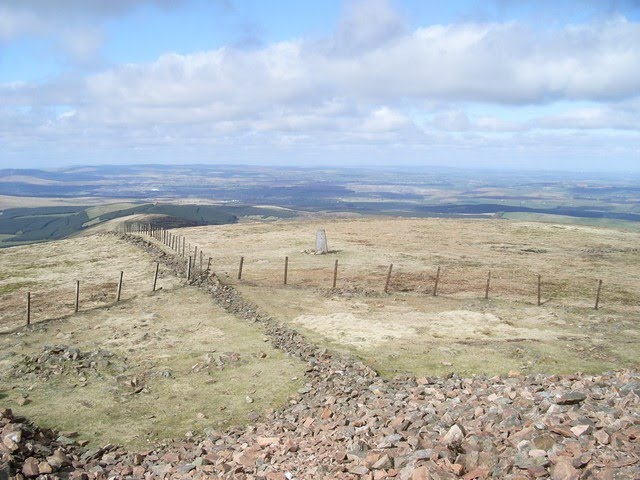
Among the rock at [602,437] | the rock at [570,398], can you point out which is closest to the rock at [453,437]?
the rock at [602,437]

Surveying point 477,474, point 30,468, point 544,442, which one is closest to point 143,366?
point 30,468

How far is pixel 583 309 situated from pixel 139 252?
41.1 metres

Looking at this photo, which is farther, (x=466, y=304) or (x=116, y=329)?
(x=466, y=304)

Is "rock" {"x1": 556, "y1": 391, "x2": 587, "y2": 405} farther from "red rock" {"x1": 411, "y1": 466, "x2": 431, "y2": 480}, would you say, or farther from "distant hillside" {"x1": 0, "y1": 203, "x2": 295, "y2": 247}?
"distant hillside" {"x1": 0, "y1": 203, "x2": 295, "y2": 247}

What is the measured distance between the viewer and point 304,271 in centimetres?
4256

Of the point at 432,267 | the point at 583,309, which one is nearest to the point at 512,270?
the point at 432,267

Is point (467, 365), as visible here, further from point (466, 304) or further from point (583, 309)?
point (583, 309)

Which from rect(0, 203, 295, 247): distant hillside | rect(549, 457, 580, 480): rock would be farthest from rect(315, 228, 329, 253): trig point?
rect(0, 203, 295, 247): distant hillside

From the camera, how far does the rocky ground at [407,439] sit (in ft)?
35.2

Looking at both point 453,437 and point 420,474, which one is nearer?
point 420,474

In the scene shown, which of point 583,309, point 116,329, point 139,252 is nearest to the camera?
point 116,329

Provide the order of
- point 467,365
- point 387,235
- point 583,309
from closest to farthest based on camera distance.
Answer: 1. point 467,365
2. point 583,309
3. point 387,235

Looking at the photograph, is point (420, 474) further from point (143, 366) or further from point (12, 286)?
point (12, 286)

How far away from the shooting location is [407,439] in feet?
41.3
